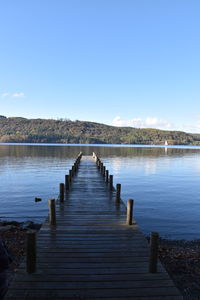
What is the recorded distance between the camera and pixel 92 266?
6938 millimetres

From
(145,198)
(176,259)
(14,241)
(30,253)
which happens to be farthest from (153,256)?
(145,198)

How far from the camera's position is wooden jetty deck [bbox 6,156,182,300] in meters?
5.72

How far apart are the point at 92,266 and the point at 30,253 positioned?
1.73 m

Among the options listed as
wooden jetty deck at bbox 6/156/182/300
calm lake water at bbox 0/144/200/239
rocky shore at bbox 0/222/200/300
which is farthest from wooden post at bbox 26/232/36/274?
calm lake water at bbox 0/144/200/239

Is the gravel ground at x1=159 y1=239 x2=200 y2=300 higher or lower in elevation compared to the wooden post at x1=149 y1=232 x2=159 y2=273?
lower

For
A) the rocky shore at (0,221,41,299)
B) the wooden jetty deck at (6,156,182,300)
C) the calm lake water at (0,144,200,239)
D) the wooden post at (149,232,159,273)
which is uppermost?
the wooden post at (149,232,159,273)

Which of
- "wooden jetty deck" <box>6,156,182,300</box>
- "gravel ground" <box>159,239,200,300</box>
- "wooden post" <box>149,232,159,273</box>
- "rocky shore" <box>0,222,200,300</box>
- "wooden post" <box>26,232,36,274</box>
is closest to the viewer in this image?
"wooden jetty deck" <box>6,156,182,300</box>

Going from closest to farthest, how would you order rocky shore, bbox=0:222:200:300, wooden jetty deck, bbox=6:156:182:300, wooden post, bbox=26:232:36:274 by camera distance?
wooden jetty deck, bbox=6:156:182:300 → wooden post, bbox=26:232:36:274 → rocky shore, bbox=0:222:200:300

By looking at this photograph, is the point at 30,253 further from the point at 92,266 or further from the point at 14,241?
the point at 14,241

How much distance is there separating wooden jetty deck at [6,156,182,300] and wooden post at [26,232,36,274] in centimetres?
15

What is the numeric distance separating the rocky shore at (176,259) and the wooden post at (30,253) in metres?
0.42

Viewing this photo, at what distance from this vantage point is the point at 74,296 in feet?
18.4

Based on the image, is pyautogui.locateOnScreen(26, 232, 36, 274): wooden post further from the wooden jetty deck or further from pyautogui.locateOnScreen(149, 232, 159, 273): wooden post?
pyautogui.locateOnScreen(149, 232, 159, 273): wooden post

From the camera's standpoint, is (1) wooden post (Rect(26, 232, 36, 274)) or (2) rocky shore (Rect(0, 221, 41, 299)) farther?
(2) rocky shore (Rect(0, 221, 41, 299))
